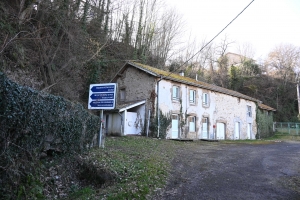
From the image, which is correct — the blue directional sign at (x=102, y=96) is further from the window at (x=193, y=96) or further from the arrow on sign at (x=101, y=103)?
the window at (x=193, y=96)

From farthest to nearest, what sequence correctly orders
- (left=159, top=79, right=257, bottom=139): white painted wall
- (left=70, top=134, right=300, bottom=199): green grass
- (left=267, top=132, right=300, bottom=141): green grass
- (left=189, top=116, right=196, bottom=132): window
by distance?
1. (left=267, top=132, right=300, bottom=141): green grass
2. (left=189, top=116, right=196, bottom=132): window
3. (left=159, top=79, right=257, bottom=139): white painted wall
4. (left=70, top=134, right=300, bottom=199): green grass

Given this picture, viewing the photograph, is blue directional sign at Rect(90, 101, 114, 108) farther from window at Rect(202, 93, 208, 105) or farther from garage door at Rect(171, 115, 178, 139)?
window at Rect(202, 93, 208, 105)

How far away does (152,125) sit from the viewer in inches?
723

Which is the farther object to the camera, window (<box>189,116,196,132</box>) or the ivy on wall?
window (<box>189,116,196,132</box>)

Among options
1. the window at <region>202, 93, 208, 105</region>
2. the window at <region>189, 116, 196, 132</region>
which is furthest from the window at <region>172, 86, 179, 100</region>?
the window at <region>202, 93, 208, 105</region>

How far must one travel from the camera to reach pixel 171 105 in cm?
1973

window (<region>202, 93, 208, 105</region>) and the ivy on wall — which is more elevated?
window (<region>202, 93, 208, 105</region>)

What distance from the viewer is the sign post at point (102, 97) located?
898cm

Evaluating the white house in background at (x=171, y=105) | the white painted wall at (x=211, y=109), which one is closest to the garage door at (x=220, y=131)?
the white house in background at (x=171, y=105)

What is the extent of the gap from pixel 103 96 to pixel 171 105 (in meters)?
11.2

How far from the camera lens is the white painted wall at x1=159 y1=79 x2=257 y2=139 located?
64.0 feet

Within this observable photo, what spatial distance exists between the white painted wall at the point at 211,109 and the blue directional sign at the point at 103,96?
9960mm

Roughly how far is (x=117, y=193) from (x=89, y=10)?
18.4 metres

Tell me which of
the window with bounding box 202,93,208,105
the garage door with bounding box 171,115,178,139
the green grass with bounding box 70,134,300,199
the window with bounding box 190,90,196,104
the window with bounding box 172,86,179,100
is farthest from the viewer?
the window with bounding box 202,93,208,105
